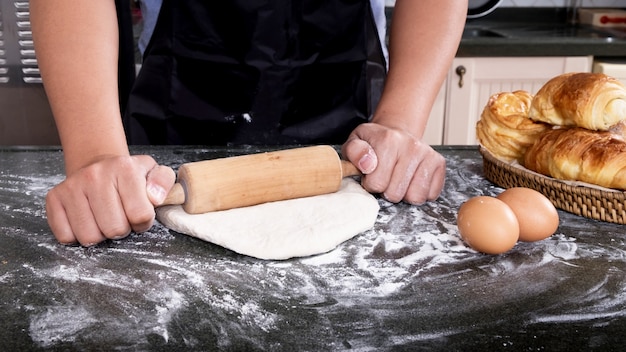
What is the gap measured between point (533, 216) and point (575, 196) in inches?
5.9

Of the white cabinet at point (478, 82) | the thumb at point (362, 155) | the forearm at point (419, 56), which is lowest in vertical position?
the white cabinet at point (478, 82)

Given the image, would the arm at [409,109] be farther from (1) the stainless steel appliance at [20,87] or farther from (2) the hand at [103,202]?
(1) the stainless steel appliance at [20,87]

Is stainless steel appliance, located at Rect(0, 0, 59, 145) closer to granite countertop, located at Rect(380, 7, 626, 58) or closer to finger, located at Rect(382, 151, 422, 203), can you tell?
finger, located at Rect(382, 151, 422, 203)

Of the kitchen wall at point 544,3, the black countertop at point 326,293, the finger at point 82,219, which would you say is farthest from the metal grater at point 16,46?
the kitchen wall at point 544,3

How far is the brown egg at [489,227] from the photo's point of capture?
873mm

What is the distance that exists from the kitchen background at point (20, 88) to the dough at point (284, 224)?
0.96 metres

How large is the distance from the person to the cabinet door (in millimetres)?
883

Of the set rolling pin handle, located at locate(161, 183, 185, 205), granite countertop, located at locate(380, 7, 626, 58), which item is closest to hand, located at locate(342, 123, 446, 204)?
rolling pin handle, located at locate(161, 183, 185, 205)

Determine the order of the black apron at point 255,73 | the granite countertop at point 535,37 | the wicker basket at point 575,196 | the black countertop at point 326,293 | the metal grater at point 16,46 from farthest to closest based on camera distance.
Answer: the granite countertop at point 535,37 → the metal grater at point 16,46 → the black apron at point 255,73 → the wicker basket at point 575,196 → the black countertop at point 326,293

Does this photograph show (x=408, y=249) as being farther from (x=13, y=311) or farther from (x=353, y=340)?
(x=13, y=311)

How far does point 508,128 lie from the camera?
45.7 inches

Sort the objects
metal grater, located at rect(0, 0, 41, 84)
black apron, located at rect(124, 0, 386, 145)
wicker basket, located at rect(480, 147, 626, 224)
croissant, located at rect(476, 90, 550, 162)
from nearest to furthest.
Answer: wicker basket, located at rect(480, 147, 626, 224)
croissant, located at rect(476, 90, 550, 162)
black apron, located at rect(124, 0, 386, 145)
metal grater, located at rect(0, 0, 41, 84)

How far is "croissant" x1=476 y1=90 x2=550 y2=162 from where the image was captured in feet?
3.79

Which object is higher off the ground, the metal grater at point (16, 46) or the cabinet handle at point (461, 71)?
the metal grater at point (16, 46)
